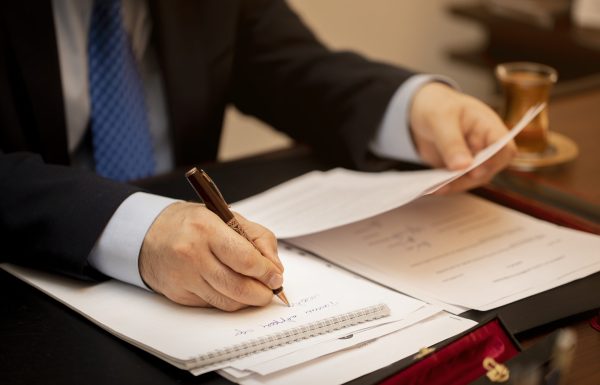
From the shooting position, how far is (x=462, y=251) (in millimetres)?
962

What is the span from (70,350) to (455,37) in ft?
9.27

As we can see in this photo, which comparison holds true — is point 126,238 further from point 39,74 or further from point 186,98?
point 186,98

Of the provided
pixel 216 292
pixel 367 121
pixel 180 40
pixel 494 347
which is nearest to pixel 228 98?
pixel 180 40

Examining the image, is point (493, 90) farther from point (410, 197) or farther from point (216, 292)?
point (216, 292)

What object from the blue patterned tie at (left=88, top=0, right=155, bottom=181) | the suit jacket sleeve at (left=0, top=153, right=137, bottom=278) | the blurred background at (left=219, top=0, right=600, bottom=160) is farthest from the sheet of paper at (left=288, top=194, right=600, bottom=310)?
the blurred background at (left=219, top=0, right=600, bottom=160)

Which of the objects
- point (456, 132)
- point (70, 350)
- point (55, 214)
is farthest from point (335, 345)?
point (456, 132)

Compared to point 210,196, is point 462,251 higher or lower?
lower

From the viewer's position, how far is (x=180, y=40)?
138 cm

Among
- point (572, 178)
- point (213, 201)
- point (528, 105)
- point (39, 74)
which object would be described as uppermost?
point (39, 74)

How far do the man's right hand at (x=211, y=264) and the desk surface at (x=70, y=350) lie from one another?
0.08 meters

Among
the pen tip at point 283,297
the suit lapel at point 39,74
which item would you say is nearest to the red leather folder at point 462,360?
the pen tip at point 283,297

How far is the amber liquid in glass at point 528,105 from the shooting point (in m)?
1.26

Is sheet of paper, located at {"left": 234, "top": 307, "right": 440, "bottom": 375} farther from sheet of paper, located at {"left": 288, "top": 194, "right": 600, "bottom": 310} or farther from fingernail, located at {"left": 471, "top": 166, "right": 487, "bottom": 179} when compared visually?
fingernail, located at {"left": 471, "top": 166, "right": 487, "bottom": 179}

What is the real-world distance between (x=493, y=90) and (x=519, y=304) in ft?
7.04
